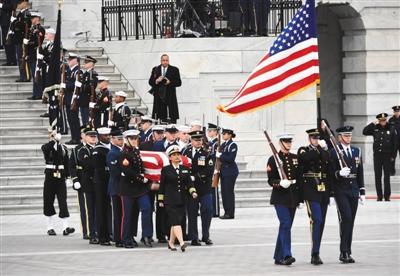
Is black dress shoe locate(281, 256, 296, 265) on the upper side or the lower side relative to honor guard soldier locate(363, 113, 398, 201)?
lower

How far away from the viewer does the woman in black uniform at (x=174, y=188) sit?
81.0ft

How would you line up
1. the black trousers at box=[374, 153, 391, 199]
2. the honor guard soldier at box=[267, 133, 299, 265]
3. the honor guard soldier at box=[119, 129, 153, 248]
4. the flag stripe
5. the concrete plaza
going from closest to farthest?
the concrete plaza
the flag stripe
the honor guard soldier at box=[267, 133, 299, 265]
the honor guard soldier at box=[119, 129, 153, 248]
the black trousers at box=[374, 153, 391, 199]

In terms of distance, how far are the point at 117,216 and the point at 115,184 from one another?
504 mm

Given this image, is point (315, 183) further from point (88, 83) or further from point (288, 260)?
point (88, 83)

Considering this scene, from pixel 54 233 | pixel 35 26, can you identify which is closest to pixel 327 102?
pixel 35 26

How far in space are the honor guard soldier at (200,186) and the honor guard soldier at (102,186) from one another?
4.15 ft

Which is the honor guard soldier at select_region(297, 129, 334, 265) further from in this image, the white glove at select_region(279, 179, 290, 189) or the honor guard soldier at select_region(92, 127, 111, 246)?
the honor guard soldier at select_region(92, 127, 111, 246)

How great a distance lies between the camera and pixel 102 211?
26.2 m

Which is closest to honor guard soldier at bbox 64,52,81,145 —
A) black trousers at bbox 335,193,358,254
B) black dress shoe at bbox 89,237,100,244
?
black dress shoe at bbox 89,237,100,244

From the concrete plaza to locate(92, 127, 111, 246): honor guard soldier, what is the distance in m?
0.39

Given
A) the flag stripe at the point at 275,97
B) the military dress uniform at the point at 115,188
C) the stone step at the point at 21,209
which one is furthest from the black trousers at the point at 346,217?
the stone step at the point at 21,209

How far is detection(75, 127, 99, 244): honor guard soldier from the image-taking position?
26562 mm

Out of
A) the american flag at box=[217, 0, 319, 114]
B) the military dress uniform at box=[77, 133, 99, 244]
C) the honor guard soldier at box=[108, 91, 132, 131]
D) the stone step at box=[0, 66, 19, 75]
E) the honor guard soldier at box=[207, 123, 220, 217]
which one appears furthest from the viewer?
the stone step at box=[0, 66, 19, 75]

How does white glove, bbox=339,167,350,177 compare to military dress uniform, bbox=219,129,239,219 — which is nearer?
white glove, bbox=339,167,350,177
